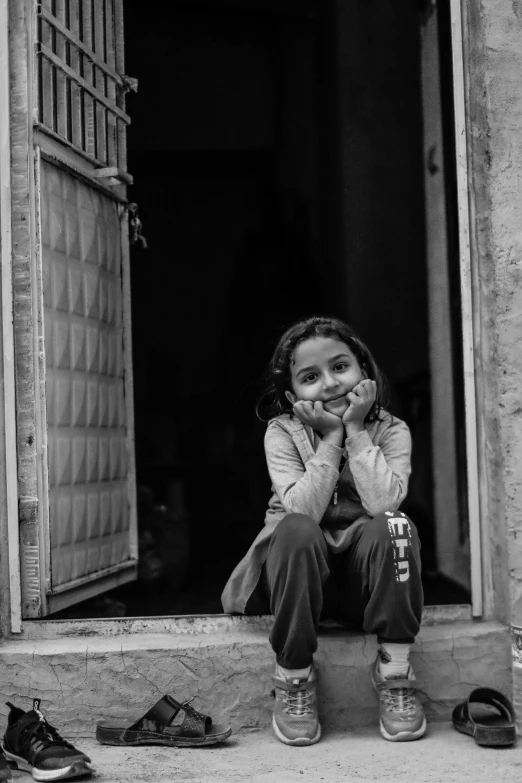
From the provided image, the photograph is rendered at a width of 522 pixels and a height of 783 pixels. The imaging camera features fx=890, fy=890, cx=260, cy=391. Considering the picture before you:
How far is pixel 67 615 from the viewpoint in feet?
10.1

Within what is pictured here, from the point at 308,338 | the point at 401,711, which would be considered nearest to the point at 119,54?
the point at 308,338

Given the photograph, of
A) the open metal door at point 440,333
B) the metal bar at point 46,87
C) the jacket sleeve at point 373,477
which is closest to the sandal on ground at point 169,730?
the jacket sleeve at point 373,477

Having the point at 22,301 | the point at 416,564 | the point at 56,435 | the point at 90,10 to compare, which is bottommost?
the point at 416,564

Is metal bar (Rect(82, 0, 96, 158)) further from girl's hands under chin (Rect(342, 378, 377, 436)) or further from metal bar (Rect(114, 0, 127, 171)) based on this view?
girl's hands under chin (Rect(342, 378, 377, 436))

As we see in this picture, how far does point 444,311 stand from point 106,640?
2048 mm

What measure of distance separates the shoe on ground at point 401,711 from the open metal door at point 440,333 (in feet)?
3.79

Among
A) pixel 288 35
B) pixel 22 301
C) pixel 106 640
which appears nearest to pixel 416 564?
pixel 106 640

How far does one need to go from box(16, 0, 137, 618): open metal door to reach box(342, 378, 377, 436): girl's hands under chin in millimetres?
1017

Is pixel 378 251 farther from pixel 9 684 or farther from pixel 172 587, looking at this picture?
pixel 9 684

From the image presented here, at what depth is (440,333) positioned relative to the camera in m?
4.07

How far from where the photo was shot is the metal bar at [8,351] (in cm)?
282

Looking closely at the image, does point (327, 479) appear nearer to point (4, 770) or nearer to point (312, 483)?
point (312, 483)

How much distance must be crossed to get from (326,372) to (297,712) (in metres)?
1.00

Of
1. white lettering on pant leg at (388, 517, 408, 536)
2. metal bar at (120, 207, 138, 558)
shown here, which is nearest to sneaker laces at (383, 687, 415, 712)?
white lettering on pant leg at (388, 517, 408, 536)
